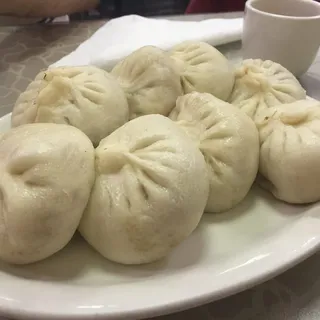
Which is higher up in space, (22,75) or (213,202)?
(213,202)

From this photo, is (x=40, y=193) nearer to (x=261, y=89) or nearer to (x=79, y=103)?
(x=79, y=103)

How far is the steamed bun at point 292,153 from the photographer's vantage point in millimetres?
559

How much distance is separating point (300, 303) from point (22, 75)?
2.70ft

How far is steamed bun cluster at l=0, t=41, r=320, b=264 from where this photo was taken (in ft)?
1.50

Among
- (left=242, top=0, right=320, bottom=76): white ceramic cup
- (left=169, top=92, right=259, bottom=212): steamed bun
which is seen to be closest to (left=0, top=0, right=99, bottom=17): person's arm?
(left=242, top=0, right=320, bottom=76): white ceramic cup

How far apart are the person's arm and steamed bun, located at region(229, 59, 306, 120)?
0.91 metres

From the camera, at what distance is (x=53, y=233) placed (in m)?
0.46

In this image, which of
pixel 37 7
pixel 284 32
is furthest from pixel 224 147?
pixel 37 7

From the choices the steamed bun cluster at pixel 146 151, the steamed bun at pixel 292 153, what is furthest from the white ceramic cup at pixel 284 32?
the steamed bun at pixel 292 153

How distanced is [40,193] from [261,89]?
38 centimetres

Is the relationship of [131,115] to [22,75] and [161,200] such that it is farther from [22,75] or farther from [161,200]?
[22,75]

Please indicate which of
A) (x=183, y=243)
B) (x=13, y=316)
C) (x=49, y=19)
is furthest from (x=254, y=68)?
(x=49, y=19)

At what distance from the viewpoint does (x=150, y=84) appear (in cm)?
63

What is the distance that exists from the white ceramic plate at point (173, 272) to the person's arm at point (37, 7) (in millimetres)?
1072
